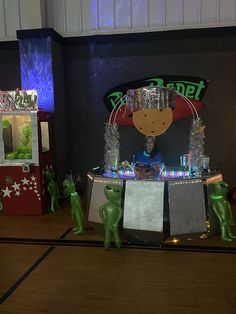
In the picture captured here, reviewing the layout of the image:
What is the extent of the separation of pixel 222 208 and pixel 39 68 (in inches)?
144

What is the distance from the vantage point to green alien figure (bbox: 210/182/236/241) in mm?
3555

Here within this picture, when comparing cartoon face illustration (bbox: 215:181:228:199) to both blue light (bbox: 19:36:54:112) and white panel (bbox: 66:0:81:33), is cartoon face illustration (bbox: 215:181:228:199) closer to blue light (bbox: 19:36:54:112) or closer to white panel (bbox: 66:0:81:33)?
blue light (bbox: 19:36:54:112)

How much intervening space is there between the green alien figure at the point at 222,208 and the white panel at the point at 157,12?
334cm

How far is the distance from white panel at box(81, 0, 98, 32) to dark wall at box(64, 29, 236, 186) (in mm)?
293

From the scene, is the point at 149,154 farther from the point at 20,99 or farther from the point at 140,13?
the point at 140,13

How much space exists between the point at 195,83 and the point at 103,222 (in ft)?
10.5

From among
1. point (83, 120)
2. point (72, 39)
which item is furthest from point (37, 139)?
point (72, 39)

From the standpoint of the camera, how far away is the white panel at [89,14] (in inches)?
229

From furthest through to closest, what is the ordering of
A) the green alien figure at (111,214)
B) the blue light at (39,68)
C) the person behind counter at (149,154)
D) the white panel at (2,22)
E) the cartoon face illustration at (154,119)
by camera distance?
the white panel at (2,22) < the blue light at (39,68) < the person behind counter at (149,154) < the cartoon face illustration at (154,119) < the green alien figure at (111,214)

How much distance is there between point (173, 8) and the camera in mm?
5586

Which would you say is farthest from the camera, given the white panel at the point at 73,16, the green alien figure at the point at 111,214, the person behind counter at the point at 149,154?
the white panel at the point at 73,16

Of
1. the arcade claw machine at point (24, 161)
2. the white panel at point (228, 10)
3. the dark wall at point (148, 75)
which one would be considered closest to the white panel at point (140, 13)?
the dark wall at point (148, 75)

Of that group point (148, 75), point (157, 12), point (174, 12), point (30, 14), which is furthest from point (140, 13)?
point (30, 14)

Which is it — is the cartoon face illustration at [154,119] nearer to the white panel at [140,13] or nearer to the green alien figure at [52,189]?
the green alien figure at [52,189]
